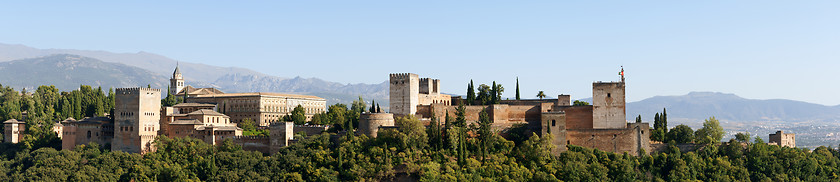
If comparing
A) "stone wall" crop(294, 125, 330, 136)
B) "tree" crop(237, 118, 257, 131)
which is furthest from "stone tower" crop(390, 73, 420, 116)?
"tree" crop(237, 118, 257, 131)

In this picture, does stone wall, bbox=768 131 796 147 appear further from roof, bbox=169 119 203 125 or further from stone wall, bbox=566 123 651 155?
roof, bbox=169 119 203 125

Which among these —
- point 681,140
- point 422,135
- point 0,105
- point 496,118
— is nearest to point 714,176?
point 681,140

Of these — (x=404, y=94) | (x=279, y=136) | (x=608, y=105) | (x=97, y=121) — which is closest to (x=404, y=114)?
(x=404, y=94)

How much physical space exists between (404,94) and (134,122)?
22.9 metres

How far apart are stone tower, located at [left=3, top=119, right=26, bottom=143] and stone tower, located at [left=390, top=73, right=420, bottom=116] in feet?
120

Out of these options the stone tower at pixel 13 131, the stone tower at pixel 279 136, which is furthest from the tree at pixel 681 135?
the stone tower at pixel 13 131

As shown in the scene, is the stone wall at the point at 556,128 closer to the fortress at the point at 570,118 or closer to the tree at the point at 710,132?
the fortress at the point at 570,118

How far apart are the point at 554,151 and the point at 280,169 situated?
21.2 meters

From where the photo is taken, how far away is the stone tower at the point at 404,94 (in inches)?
2943

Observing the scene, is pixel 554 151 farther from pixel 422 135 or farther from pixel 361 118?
pixel 361 118

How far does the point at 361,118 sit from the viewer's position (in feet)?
231

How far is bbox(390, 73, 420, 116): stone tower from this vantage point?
74.8 m

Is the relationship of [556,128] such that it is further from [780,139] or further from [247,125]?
[247,125]

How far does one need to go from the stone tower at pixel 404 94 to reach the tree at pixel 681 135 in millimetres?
21807
